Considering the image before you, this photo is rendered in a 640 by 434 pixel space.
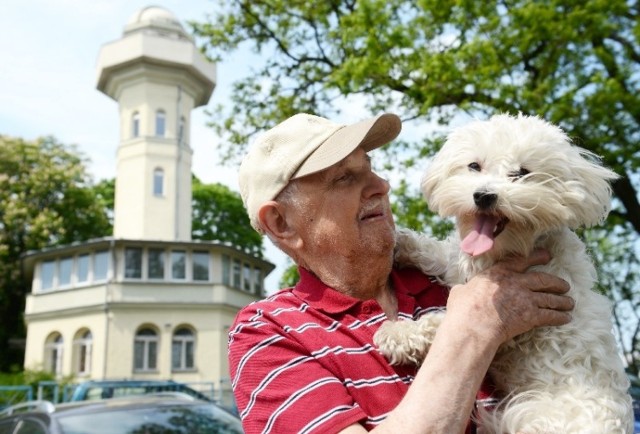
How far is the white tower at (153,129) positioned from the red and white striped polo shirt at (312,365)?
35456mm

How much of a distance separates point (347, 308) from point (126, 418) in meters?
3.77

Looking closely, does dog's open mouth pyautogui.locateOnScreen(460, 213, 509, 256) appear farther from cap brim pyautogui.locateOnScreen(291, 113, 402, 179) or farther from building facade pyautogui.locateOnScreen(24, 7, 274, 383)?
building facade pyautogui.locateOnScreen(24, 7, 274, 383)

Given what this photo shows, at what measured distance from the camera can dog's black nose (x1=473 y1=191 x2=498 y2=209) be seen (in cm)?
217

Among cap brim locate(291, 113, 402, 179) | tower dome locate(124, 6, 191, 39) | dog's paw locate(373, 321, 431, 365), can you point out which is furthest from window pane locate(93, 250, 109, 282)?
dog's paw locate(373, 321, 431, 365)

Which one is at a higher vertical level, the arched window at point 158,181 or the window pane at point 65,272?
the arched window at point 158,181

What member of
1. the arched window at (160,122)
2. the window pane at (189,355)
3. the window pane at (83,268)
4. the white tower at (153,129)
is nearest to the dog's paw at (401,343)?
the window pane at (189,355)

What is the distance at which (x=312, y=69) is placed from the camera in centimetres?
1733

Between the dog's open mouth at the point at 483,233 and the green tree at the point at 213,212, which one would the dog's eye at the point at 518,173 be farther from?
the green tree at the point at 213,212

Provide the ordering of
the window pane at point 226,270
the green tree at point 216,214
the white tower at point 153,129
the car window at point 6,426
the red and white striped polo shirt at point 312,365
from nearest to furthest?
the red and white striped polo shirt at point 312,365 → the car window at point 6,426 → the window pane at point 226,270 → the white tower at point 153,129 → the green tree at point 216,214

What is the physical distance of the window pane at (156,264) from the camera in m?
33.5

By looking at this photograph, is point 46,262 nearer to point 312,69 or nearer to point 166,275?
point 166,275

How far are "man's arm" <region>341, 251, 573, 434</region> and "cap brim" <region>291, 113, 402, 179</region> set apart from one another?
0.60 metres

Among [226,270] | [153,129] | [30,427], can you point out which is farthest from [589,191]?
[153,129]

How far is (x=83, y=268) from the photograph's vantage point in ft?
113
